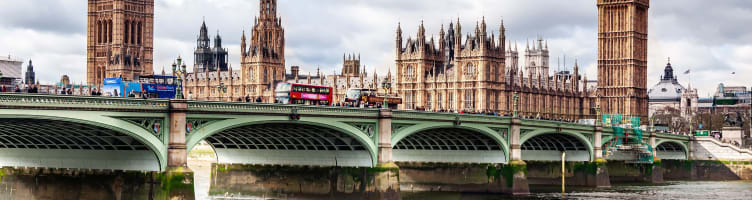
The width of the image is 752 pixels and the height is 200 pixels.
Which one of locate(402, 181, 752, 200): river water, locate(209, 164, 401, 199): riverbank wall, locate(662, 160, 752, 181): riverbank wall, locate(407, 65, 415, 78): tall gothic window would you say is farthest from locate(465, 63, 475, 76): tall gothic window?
locate(209, 164, 401, 199): riverbank wall

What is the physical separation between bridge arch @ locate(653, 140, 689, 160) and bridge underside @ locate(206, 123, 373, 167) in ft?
199

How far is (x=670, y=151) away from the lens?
116938mm

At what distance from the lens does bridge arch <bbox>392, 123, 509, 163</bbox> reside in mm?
72688

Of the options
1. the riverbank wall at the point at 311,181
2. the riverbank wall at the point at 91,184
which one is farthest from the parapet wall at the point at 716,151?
the riverbank wall at the point at 91,184

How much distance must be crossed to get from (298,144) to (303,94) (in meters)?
12.0

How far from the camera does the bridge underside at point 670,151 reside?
113812 mm

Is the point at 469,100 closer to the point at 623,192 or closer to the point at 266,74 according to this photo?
the point at 623,192

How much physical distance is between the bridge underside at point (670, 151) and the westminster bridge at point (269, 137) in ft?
76.1

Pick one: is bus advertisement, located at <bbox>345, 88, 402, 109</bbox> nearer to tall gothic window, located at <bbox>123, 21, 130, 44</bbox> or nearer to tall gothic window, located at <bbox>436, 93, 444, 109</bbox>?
tall gothic window, located at <bbox>436, 93, 444, 109</bbox>

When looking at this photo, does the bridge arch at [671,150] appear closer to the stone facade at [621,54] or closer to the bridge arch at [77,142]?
the stone facade at [621,54]

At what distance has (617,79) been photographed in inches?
5974

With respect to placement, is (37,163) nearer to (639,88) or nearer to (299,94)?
(299,94)

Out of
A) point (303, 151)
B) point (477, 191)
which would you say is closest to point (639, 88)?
point (477, 191)

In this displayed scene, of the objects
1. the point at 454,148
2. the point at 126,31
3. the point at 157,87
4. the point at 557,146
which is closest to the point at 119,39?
the point at 126,31
